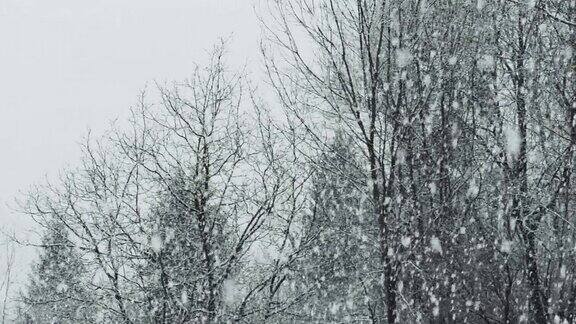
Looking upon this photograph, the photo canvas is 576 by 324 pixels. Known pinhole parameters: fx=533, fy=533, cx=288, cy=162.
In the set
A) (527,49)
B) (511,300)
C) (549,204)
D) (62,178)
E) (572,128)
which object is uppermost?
(62,178)

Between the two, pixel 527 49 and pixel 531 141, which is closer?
pixel 527 49

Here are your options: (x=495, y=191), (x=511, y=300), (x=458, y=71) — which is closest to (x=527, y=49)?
(x=458, y=71)

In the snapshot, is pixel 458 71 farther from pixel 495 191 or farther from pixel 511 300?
pixel 511 300

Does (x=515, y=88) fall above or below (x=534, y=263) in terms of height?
above

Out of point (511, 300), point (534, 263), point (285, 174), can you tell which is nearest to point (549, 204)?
point (534, 263)

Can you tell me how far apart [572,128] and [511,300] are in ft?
6.11

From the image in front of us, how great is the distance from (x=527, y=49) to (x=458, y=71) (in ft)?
3.33

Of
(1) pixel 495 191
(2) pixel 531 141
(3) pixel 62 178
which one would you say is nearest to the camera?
(1) pixel 495 191

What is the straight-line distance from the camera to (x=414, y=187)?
17.6 ft

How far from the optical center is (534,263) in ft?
16.9

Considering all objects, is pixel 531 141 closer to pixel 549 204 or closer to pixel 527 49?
pixel 527 49

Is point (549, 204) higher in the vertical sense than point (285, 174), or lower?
lower

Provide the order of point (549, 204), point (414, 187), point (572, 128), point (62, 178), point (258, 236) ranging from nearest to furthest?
point (572, 128)
point (549, 204)
point (414, 187)
point (258, 236)
point (62, 178)

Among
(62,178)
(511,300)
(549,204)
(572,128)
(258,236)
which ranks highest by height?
(62,178)
